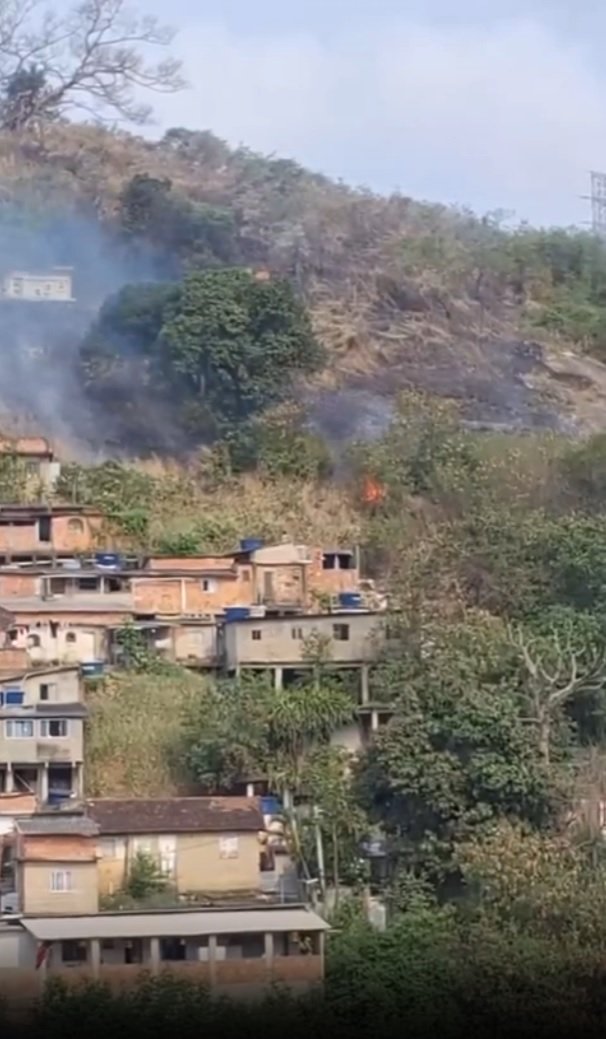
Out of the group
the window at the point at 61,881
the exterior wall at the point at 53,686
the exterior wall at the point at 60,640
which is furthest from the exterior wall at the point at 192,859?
the exterior wall at the point at 60,640

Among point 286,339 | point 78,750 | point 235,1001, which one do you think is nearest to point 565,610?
point 78,750

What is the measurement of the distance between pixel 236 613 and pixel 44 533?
0.72 m

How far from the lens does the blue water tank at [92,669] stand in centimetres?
436

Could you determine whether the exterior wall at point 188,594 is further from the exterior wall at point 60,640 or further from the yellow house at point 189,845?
the yellow house at point 189,845

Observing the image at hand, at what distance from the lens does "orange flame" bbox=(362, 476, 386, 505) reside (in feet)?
17.6

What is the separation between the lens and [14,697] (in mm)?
4223

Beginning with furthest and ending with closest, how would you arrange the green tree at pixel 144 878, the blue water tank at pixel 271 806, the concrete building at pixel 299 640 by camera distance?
the concrete building at pixel 299 640 < the blue water tank at pixel 271 806 < the green tree at pixel 144 878

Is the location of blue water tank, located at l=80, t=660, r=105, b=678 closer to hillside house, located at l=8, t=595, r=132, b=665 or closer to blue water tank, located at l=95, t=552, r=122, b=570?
hillside house, located at l=8, t=595, r=132, b=665

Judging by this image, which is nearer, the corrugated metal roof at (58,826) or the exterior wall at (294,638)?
the corrugated metal roof at (58,826)

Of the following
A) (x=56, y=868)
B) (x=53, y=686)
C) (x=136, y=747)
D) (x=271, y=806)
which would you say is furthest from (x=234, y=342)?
(x=56, y=868)

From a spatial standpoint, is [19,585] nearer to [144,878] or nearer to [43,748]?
[43,748]

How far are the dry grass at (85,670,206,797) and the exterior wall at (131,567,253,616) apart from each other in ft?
1.81

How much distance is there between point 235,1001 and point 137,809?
2.31m

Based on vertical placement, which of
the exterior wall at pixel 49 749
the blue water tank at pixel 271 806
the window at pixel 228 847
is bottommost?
the window at pixel 228 847
